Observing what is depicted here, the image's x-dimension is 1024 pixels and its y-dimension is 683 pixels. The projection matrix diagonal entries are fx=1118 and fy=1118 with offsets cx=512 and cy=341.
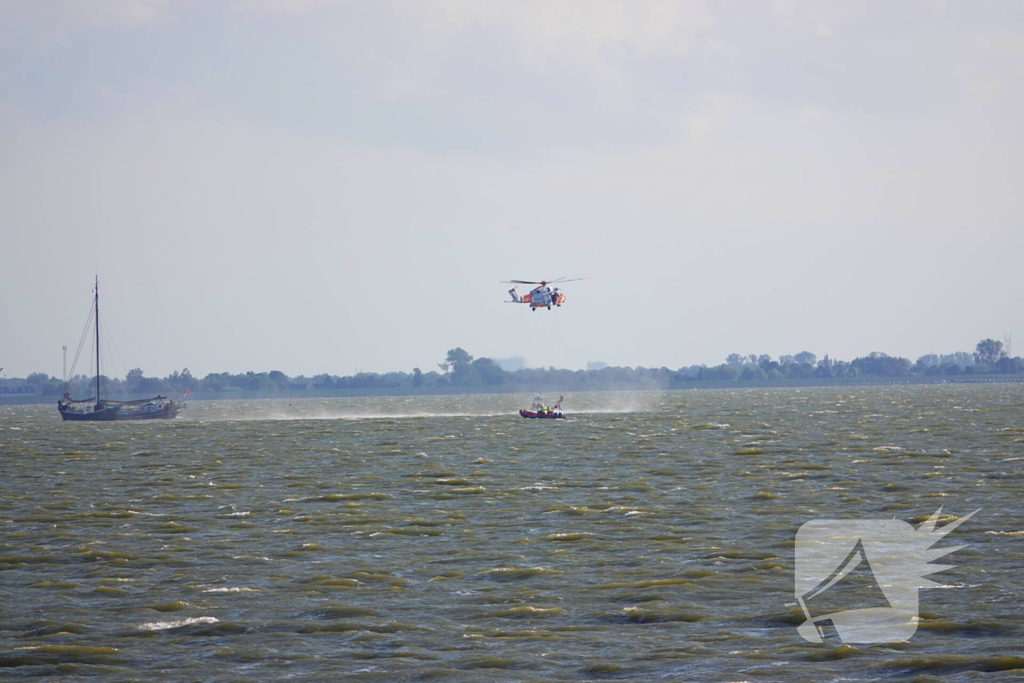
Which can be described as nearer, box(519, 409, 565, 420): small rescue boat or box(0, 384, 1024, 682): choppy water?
box(0, 384, 1024, 682): choppy water

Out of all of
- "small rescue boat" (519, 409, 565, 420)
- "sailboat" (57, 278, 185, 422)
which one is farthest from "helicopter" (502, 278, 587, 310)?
"sailboat" (57, 278, 185, 422)

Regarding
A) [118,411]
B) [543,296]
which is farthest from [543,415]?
[118,411]
